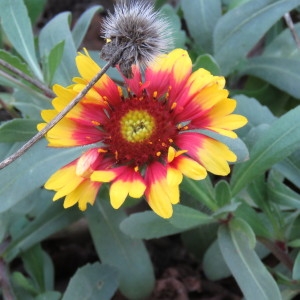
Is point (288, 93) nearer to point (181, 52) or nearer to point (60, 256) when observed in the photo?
point (181, 52)

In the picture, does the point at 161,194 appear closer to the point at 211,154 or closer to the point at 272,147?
the point at 211,154

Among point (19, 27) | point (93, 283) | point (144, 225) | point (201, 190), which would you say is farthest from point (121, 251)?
point (19, 27)

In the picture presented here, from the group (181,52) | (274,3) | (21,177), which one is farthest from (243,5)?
(21,177)

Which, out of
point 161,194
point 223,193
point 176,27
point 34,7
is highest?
point 34,7

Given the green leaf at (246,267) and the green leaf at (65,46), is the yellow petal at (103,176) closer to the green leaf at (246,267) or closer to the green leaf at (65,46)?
the green leaf at (246,267)

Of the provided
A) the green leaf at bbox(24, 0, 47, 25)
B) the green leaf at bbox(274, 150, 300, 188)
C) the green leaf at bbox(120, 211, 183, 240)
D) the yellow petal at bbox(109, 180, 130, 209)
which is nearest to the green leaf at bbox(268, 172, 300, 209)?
the green leaf at bbox(274, 150, 300, 188)

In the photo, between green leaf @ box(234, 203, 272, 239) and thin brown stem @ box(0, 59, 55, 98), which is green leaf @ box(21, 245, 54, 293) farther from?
green leaf @ box(234, 203, 272, 239)

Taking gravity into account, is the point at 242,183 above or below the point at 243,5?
below

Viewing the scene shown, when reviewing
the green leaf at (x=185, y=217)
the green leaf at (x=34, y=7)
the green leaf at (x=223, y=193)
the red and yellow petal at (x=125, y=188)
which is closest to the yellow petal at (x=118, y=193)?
the red and yellow petal at (x=125, y=188)
